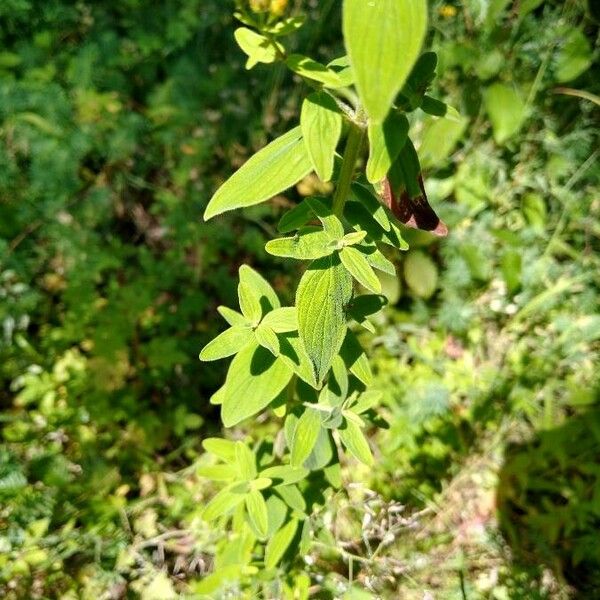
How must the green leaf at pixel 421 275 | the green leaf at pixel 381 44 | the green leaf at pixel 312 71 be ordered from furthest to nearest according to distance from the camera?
1. the green leaf at pixel 421 275
2. the green leaf at pixel 312 71
3. the green leaf at pixel 381 44

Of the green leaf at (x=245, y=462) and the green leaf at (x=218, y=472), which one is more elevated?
the green leaf at (x=245, y=462)

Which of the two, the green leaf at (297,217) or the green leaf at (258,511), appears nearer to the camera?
the green leaf at (297,217)

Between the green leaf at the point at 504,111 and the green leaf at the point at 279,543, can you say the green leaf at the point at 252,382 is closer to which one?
the green leaf at the point at 279,543


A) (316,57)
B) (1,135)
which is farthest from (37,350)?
(316,57)

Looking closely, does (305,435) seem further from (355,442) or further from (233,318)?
(233,318)

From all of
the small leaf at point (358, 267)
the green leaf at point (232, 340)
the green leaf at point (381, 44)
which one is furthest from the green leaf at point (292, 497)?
the green leaf at point (381, 44)

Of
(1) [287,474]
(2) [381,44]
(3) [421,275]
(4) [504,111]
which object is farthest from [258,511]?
(4) [504,111]

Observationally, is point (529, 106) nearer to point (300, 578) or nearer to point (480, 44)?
point (480, 44)
